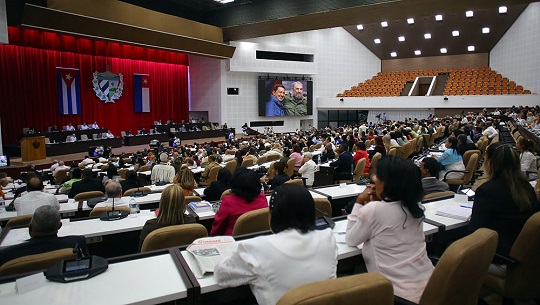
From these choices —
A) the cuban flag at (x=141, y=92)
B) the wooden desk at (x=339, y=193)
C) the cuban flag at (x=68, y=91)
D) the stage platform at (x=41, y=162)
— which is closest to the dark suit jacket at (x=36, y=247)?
the wooden desk at (x=339, y=193)

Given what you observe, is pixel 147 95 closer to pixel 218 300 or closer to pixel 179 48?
pixel 179 48

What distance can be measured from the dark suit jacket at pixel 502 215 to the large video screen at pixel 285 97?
2080cm

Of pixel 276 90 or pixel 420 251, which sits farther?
pixel 276 90

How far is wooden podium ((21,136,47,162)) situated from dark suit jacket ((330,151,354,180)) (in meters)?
10.3

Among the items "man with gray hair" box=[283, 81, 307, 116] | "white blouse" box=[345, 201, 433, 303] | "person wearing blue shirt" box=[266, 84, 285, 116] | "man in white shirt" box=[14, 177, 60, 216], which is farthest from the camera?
"man with gray hair" box=[283, 81, 307, 116]

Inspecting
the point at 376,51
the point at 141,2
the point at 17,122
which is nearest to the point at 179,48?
the point at 141,2

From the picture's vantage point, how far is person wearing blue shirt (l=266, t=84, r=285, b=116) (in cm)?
2355

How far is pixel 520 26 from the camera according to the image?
1988cm

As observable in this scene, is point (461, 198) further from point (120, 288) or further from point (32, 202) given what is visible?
point (32, 202)

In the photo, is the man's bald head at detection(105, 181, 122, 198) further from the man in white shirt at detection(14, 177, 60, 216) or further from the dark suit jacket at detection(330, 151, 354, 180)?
the dark suit jacket at detection(330, 151, 354, 180)

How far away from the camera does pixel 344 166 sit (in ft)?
25.6

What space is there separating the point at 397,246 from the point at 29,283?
6.51ft

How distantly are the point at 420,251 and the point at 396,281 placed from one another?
0.23 metres

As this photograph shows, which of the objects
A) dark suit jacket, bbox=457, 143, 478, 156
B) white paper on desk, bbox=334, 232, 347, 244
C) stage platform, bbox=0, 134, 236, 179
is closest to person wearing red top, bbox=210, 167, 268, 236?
white paper on desk, bbox=334, 232, 347, 244
